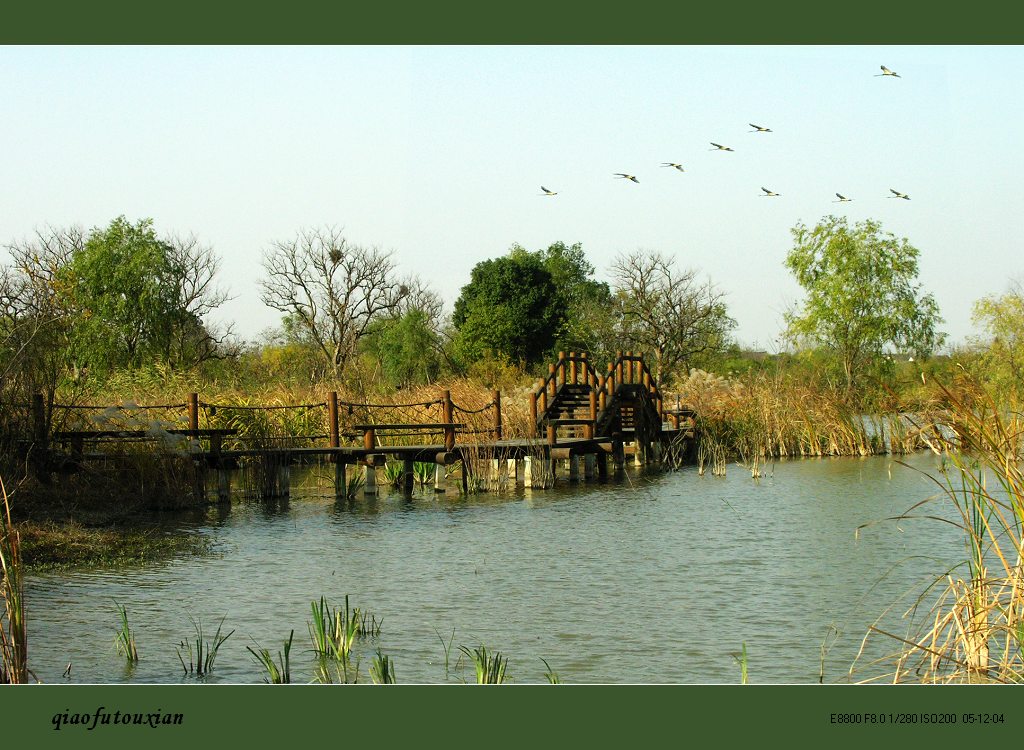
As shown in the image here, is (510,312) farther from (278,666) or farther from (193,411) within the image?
(278,666)

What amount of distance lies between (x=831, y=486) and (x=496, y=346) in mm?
26094

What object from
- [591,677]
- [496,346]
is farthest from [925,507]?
[496,346]

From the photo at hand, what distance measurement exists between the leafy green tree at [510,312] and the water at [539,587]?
87.1 feet

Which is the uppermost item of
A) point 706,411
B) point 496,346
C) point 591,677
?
point 496,346

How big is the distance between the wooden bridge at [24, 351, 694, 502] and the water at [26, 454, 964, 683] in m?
1.52

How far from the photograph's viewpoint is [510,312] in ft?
154

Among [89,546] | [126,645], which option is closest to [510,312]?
[89,546]

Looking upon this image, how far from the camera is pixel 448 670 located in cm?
873

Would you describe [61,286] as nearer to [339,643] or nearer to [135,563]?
[135,563]

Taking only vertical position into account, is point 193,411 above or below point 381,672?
above

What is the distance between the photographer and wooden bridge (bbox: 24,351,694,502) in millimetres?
18578

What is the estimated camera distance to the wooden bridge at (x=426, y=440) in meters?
18.6

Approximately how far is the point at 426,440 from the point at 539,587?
45.5ft

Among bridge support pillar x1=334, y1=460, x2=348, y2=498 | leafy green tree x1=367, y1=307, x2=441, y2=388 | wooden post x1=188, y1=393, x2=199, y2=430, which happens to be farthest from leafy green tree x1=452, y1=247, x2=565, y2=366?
wooden post x1=188, y1=393, x2=199, y2=430
